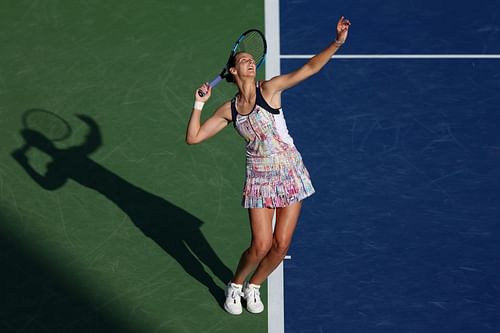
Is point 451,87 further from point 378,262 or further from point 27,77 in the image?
point 27,77

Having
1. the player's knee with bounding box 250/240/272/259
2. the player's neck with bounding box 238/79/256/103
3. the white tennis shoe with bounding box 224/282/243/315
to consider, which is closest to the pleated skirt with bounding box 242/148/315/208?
the player's knee with bounding box 250/240/272/259

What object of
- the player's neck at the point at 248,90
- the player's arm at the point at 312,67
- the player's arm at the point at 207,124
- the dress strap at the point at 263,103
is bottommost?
the player's arm at the point at 207,124

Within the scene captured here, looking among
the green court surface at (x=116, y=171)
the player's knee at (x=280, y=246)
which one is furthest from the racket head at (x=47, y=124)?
the player's knee at (x=280, y=246)

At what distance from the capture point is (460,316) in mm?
8125

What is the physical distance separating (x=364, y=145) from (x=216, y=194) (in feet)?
5.61

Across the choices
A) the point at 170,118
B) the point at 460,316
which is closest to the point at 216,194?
the point at 170,118

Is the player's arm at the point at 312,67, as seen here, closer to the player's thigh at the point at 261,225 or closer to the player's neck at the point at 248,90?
the player's neck at the point at 248,90

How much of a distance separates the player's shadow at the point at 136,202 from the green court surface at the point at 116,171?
0.01 m

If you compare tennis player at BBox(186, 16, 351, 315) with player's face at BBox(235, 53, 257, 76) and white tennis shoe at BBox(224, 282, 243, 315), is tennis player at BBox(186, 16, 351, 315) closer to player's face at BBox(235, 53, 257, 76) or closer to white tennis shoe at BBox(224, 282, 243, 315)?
player's face at BBox(235, 53, 257, 76)

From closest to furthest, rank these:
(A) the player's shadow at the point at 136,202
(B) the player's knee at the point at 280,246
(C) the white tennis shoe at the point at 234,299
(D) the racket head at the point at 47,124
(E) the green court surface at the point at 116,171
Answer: (B) the player's knee at the point at 280,246
(C) the white tennis shoe at the point at 234,299
(E) the green court surface at the point at 116,171
(A) the player's shadow at the point at 136,202
(D) the racket head at the point at 47,124

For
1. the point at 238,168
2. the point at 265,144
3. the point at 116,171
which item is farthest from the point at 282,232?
the point at 116,171

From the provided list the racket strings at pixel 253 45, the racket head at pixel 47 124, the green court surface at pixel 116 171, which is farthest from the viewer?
the racket head at pixel 47 124

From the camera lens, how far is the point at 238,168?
373 inches

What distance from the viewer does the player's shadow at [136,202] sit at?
866 cm
